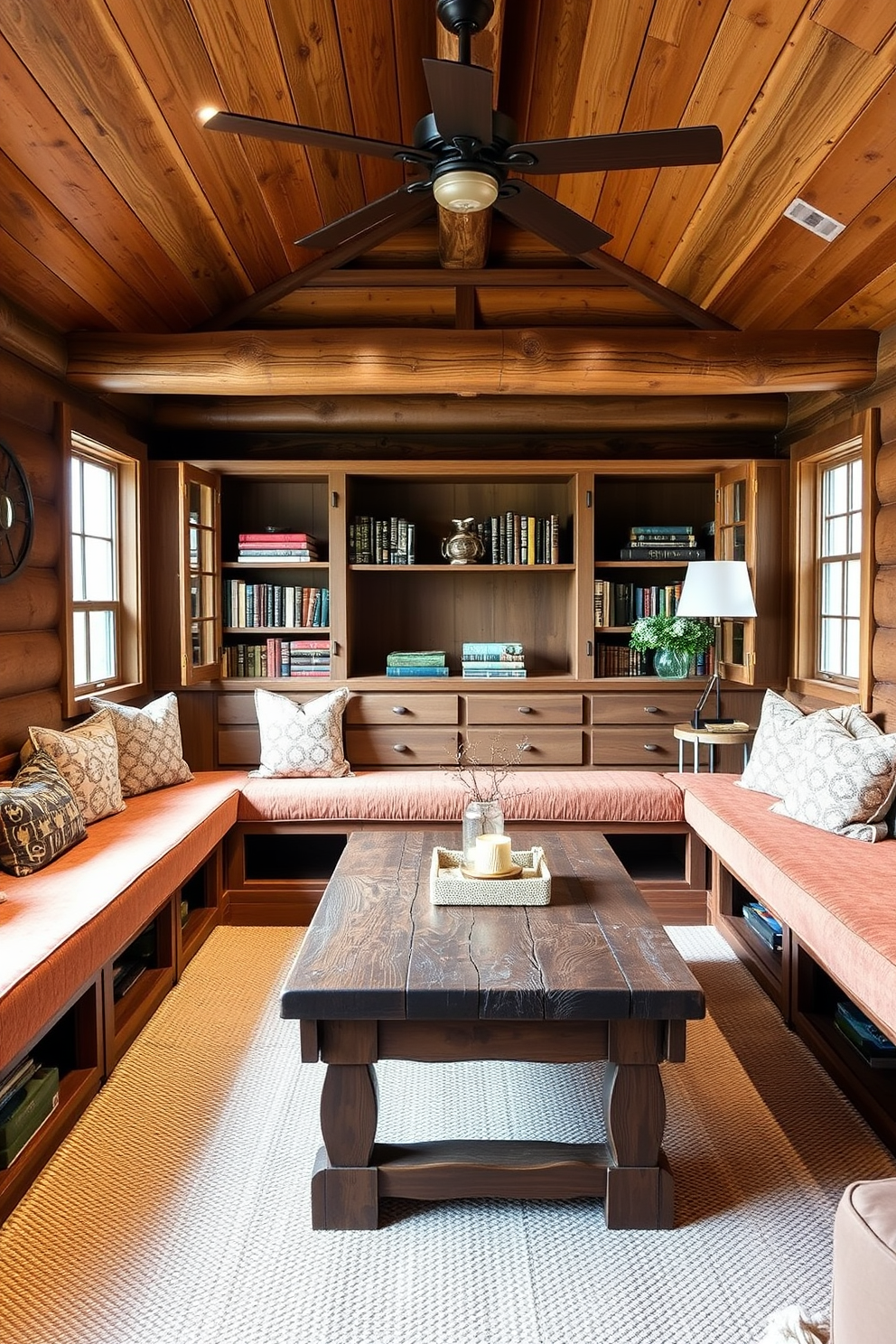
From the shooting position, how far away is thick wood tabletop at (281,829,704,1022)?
2.06m

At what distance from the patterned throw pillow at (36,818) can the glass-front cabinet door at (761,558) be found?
318 cm

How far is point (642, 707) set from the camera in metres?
4.83

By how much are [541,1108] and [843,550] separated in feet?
9.51

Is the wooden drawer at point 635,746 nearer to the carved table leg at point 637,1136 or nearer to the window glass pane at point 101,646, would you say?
→ the window glass pane at point 101,646

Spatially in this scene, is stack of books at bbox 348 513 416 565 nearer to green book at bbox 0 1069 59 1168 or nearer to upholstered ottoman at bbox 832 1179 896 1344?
green book at bbox 0 1069 59 1168

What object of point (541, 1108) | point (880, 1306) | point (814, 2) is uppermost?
point (814, 2)

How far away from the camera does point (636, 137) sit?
2088 millimetres

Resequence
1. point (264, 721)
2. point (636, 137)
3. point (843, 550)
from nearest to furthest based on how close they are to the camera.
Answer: point (636, 137)
point (843, 550)
point (264, 721)

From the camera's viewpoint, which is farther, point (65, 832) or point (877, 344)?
point (877, 344)

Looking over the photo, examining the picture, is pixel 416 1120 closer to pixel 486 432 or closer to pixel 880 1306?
pixel 880 1306

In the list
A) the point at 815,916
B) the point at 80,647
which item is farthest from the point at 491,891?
the point at 80,647

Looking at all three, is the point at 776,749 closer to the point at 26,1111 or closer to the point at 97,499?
the point at 26,1111

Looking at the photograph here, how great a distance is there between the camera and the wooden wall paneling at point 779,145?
8.25 ft

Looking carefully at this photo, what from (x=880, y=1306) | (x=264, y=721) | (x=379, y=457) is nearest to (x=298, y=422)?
(x=379, y=457)
